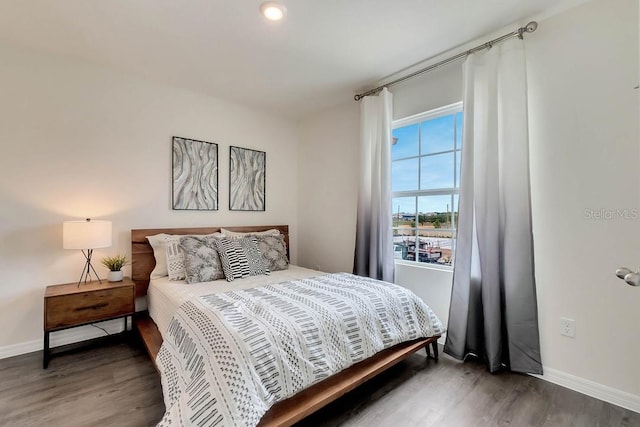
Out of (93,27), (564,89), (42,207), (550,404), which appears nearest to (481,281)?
(550,404)

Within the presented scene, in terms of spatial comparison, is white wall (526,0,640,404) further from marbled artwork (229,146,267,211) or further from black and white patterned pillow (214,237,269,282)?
marbled artwork (229,146,267,211)

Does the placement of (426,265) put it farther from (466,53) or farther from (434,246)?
(466,53)

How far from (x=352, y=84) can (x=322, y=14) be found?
1140 millimetres

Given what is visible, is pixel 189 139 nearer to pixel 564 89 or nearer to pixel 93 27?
pixel 93 27

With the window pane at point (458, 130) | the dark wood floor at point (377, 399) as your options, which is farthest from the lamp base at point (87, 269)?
the window pane at point (458, 130)

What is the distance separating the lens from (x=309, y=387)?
5.34 feet

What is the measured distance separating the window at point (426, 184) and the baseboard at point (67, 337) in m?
2.84

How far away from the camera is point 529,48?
2178mm

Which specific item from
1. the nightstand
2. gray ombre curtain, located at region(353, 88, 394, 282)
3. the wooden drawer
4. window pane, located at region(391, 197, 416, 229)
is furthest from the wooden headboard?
window pane, located at region(391, 197, 416, 229)

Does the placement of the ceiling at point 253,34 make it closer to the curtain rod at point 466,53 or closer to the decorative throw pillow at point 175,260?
the curtain rod at point 466,53

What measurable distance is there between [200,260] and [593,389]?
3016mm

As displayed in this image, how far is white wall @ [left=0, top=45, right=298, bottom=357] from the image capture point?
7.99ft

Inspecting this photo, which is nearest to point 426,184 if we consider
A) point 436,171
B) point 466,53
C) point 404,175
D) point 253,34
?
point 436,171

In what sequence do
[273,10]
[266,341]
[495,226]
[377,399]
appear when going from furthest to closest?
1. [495,226]
2. [273,10]
3. [377,399]
4. [266,341]
